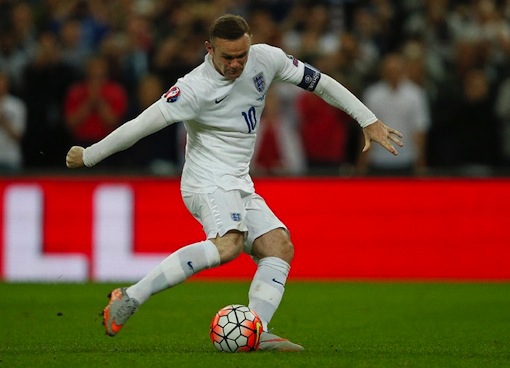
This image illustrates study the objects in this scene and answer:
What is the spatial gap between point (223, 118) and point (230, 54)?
0.47 m

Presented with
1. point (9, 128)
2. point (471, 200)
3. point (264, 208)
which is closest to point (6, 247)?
point (9, 128)

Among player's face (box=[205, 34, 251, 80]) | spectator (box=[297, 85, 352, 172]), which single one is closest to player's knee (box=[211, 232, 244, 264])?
player's face (box=[205, 34, 251, 80])

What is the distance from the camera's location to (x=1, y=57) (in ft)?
49.2

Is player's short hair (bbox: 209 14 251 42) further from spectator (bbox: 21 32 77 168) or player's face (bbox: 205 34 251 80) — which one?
spectator (bbox: 21 32 77 168)

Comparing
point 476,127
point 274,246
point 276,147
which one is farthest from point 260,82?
point 476,127

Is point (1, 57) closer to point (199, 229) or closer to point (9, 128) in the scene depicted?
point (9, 128)

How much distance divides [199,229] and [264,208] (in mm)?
5956

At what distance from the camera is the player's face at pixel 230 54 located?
23.5 feet

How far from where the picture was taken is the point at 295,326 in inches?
365

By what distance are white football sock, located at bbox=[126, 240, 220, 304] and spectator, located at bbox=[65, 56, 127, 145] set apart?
7.08m

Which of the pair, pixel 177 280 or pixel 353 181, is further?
pixel 353 181

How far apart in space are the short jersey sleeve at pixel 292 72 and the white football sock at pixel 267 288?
123 centimetres

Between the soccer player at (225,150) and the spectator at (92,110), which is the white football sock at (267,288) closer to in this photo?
the soccer player at (225,150)

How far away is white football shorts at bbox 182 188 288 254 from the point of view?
729 cm
